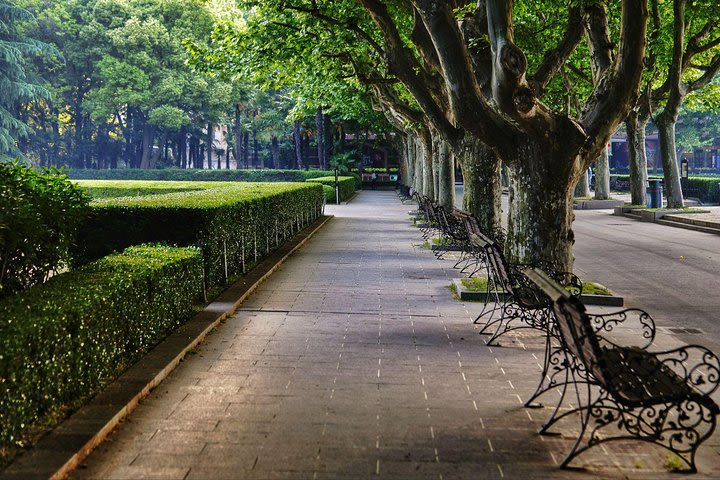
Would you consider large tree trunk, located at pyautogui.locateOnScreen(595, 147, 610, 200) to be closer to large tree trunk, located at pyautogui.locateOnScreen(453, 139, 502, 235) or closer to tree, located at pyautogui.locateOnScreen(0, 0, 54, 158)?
large tree trunk, located at pyautogui.locateOnScreen(453, 139, 502, 235)

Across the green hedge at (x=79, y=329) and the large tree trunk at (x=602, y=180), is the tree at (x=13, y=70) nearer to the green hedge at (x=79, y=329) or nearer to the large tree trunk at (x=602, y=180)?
the large tree trunk at (x=602, y=180)

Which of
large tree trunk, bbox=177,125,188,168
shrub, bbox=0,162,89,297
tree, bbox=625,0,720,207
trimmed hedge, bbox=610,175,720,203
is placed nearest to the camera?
shrub, bbox=0,162,89,297

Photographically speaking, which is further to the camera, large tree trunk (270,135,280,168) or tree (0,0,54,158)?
large tree trunk (270,135,280,168)

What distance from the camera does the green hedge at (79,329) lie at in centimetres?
485

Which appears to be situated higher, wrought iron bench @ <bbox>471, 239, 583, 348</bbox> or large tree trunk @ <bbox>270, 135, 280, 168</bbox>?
large tree trunk @ <bbox>270, 135, 280, 168</bbox>

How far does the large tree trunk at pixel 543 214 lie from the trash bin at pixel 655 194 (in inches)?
849

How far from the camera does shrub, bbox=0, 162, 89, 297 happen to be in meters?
7.27

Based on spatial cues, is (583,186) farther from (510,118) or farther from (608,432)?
(608,432)

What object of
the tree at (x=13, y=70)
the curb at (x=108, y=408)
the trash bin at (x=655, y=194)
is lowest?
the curb at (x=108, y=408)

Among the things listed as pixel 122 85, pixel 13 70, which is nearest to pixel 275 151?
pixel 122 85

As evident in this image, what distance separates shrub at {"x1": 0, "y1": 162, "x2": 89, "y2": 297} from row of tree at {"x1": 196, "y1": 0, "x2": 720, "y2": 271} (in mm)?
5477

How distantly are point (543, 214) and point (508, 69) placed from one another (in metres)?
2.28

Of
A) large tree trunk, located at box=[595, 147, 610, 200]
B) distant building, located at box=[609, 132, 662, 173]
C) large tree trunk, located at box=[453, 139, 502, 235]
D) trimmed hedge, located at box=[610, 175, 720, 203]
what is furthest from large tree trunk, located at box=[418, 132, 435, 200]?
distant building, located at box=[609, 132, 662, 173]

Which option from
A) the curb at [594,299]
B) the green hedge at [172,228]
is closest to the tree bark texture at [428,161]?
the green hedge at [172,228]
